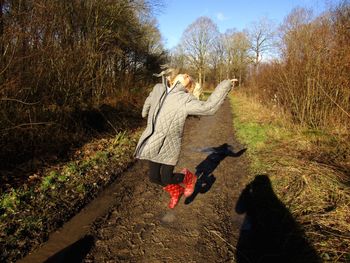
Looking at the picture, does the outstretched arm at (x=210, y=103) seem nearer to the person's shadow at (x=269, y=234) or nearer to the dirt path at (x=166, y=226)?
the dirt path at (x=166, y=226)

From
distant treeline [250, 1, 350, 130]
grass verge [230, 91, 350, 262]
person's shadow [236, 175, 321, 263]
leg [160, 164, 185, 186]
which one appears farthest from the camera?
distant treeline [250, 1, 350, 130]

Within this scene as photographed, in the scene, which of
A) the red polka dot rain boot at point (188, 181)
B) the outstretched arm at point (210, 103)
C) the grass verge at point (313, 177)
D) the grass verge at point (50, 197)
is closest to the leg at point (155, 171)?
the red polka dot rain boot at point (188, 181)

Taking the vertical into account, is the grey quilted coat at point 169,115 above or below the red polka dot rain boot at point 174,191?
above

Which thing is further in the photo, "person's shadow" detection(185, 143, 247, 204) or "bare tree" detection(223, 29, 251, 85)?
"bare tree" detection(223, 29, 251, 85)

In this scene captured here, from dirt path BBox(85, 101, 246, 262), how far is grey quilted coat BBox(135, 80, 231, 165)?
2.87 ft

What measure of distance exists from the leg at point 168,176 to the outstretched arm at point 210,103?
2.90 ft

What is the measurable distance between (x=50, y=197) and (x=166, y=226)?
2.06 m

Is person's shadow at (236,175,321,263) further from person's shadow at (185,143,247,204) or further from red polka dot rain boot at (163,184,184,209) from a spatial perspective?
red polka dot rain boot at (163,184,184,209)

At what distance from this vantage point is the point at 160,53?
29.6 metres

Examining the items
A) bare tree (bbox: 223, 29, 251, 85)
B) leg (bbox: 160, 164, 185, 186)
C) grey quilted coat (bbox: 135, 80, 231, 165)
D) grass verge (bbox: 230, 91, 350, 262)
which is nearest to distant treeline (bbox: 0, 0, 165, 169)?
grey quilted coat (bbox: 135, 80, 231, 165)

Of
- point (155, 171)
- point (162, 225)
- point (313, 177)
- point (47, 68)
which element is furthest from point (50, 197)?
point (313, 177)

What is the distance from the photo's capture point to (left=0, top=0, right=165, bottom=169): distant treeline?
6156mm

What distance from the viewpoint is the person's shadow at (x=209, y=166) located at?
5.50 metres

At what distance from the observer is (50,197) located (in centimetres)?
492
